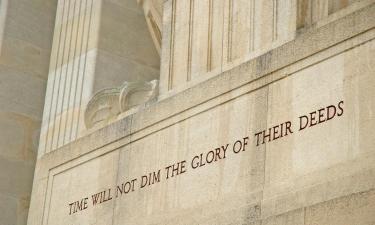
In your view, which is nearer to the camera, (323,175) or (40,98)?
(323,175)

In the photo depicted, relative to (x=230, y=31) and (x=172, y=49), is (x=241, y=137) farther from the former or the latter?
(x=172, y=49)

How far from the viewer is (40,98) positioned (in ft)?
61.1

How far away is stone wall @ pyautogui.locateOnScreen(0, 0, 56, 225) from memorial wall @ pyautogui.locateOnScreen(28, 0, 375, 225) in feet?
13.3

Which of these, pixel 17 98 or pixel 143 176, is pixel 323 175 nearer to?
pixel 143 176

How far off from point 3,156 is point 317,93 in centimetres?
887

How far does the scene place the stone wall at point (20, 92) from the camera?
57.5 feet

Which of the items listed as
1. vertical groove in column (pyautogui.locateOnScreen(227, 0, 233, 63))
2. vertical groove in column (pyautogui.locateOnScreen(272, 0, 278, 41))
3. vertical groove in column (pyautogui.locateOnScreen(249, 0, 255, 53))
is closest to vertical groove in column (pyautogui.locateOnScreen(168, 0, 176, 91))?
vertical groove in column (pyautogui.locateOnScreen(227, 0, 233, 63))

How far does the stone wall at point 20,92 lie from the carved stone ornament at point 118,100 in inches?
160

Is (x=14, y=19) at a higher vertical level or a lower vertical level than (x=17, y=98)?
higher

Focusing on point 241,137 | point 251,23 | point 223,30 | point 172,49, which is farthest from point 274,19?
point 172,49

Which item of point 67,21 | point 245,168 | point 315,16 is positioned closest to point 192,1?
point 315,16

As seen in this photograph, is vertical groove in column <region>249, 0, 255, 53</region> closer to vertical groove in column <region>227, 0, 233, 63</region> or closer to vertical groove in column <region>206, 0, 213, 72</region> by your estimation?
vertical groove in column <region>227, 0, 233, 63</region>

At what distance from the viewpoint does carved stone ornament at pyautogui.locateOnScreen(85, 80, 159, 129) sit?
44.1ft

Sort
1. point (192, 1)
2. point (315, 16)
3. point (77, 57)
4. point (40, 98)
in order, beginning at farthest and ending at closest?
point (40, 98), point (77, 57), point (192, 1), point (315, 16)
